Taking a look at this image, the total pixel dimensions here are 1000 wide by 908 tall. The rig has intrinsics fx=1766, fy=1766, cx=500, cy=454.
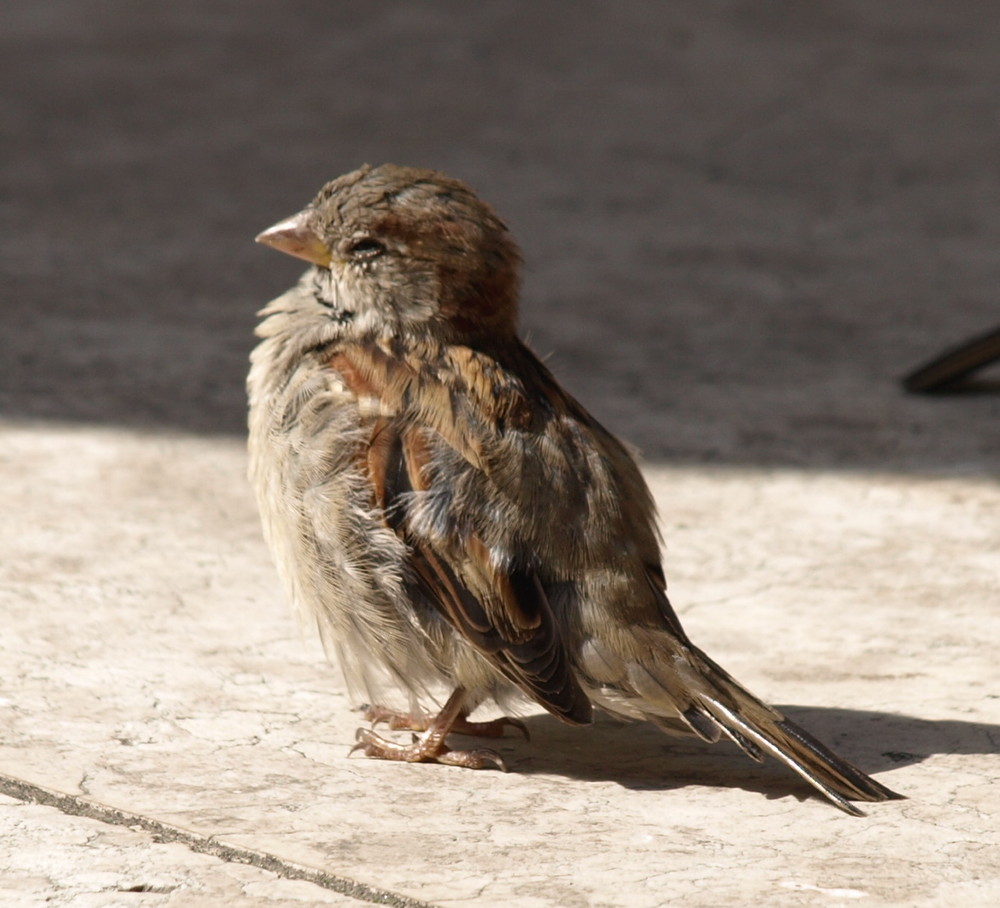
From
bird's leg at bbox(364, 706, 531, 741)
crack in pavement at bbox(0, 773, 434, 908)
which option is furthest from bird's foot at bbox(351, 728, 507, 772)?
crack in pavement at bbox(0, 773, 434, 908)

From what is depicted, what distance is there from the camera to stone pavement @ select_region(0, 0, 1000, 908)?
3008mm

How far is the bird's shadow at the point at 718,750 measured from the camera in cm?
343

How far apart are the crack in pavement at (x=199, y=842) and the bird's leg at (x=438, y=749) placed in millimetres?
589

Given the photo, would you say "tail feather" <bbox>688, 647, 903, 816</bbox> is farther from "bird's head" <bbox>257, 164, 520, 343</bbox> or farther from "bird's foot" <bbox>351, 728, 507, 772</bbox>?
"bird's head" <bbox>257, 164, 520, 343</bbox>

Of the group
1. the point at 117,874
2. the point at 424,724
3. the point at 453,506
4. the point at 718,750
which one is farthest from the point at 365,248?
the point at 117,874

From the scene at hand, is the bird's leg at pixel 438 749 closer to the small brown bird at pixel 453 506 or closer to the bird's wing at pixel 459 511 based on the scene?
the small brown bird at pixel 453 506

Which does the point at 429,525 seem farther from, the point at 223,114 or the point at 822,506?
the point at 223,114

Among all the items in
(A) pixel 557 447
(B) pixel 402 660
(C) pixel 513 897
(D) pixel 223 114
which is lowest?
(C) pixel 513 897

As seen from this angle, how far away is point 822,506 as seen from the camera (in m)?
5.04

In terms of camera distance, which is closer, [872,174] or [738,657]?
[738,657]

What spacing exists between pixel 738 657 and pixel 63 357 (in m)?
2.99

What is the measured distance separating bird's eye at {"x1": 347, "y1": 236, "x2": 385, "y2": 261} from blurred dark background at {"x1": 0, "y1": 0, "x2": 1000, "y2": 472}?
1.96 meters

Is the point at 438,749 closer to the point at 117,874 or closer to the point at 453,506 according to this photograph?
the point at 453,506

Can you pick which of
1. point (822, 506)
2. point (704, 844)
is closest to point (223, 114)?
point (822, 506)
